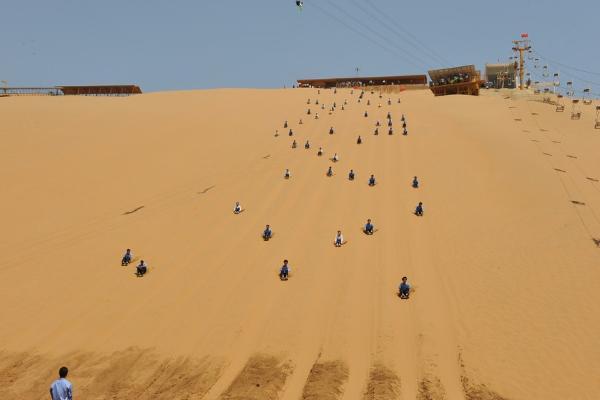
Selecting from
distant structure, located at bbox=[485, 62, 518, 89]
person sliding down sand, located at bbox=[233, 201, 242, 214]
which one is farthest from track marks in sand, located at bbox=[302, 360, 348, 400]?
distant structure, located at bbox=[485, 62, 518, 89]

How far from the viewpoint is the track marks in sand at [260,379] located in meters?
10.3

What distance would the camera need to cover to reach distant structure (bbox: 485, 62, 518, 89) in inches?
2613

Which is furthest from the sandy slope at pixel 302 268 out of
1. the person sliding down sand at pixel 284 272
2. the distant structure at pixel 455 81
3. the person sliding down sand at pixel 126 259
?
the distant structure at pixel 455 81

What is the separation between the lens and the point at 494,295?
14477 millimetres

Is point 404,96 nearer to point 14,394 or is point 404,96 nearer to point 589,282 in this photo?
point 589,282

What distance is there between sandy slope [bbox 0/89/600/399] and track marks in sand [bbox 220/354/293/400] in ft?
0.16

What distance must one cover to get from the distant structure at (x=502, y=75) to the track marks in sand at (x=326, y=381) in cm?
6474

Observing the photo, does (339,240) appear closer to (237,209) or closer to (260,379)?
(237,209)

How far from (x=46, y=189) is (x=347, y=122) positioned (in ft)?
79.6

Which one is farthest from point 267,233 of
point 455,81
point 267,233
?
point 455,81

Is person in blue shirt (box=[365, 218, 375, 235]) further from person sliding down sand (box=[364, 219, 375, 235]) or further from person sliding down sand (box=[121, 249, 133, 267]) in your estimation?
person sliding down sand (box=[121, 249, 133, 267])

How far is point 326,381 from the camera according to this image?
10.8 meters

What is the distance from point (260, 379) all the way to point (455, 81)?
2233 inches

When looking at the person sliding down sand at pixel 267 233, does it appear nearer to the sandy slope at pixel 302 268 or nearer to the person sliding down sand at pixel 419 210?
the sandy slope at pixel 302 268
